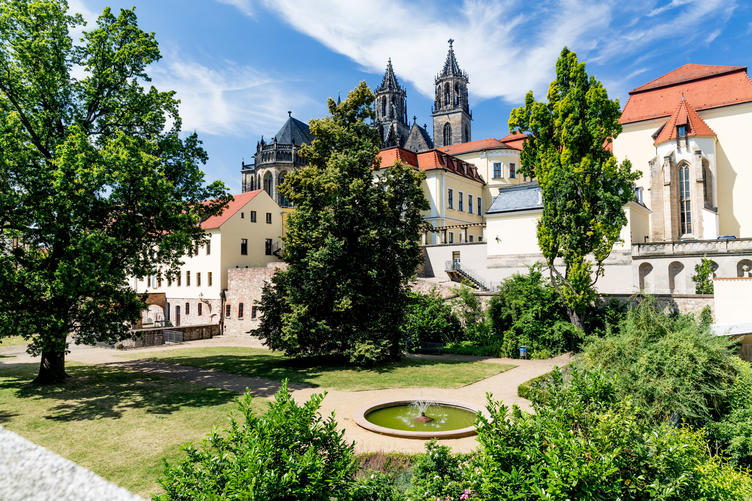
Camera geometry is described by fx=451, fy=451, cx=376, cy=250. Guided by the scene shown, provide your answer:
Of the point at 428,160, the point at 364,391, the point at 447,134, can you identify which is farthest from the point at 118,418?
the point at 447,134

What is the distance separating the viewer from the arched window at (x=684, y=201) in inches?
1383

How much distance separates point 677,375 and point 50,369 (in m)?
20.0

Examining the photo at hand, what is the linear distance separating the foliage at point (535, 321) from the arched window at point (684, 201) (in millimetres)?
18258

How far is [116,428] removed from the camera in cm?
1127

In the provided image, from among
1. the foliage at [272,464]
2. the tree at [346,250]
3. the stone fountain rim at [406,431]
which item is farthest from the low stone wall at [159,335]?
the foliage at [272,464]

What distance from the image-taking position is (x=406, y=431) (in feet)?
34.8

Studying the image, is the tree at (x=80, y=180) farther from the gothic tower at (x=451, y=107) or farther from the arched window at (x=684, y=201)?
the gothic tower at (x=451, y=107)

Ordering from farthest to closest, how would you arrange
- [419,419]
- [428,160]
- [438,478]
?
[428,160], [419,419], [438,478]

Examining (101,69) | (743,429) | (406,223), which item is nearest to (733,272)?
(406,223)

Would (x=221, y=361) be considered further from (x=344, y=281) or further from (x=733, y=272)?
(x=733, y=272)

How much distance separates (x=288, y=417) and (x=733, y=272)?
32870 mm

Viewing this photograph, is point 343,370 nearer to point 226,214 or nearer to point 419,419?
point 419,419

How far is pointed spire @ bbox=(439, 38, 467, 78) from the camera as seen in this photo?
8794 cm

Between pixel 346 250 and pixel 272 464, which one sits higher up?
pixel 346 250
